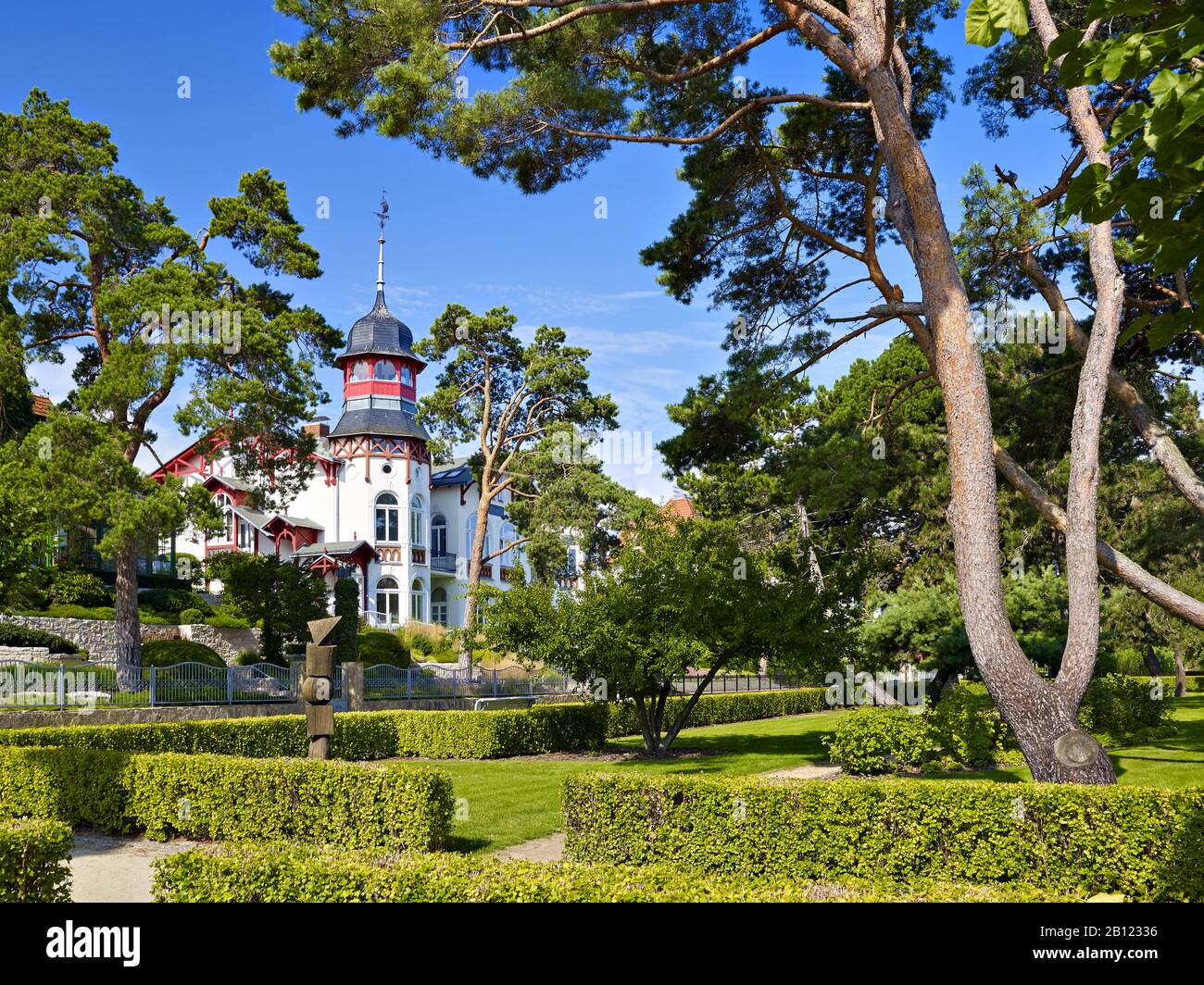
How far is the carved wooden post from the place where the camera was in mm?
10406

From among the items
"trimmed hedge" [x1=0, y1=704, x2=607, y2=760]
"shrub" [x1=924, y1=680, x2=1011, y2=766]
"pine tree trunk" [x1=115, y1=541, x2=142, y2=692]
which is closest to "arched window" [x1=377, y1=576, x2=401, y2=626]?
"pine tree trunk" [x1=115, y1=541, x2=142, y2=692]

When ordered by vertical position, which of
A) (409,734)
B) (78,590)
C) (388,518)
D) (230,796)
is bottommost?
(409,734)

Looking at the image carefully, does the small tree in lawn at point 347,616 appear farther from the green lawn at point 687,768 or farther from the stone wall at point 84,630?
the green lawn at point 687,768

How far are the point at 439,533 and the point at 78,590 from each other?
2705cm

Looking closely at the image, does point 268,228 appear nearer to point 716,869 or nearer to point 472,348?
point 472,348

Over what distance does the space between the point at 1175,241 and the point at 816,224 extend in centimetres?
1205

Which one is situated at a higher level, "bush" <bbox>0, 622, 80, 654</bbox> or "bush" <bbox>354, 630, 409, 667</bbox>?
"bush" <bbox>0, 622, 80, 654</bbox>

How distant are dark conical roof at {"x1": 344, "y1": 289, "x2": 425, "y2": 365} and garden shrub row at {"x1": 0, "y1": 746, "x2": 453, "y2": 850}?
36.0 m

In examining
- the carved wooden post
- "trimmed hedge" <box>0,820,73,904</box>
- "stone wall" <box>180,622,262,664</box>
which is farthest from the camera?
"stone wall" <box>180,622,262,664</box>

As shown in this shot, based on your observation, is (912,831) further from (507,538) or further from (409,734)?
(507,538)

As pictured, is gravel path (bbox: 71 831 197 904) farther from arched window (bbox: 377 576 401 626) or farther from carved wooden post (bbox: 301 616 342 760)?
arched window (bbox: 377 576 401 626)

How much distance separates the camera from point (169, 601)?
31422 millimetres

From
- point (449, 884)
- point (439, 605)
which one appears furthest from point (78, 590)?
point (439, 605)

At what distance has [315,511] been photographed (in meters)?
45.4
